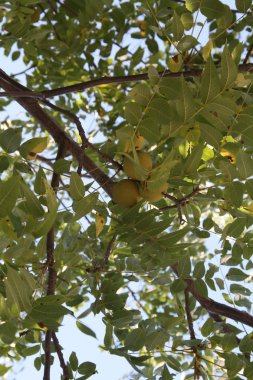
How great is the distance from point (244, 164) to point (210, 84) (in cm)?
23

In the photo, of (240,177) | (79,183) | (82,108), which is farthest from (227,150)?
(82,108)

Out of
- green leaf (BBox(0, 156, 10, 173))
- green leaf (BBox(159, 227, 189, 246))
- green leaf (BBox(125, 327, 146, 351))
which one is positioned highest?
green leaf (BBox(0, 156, 10, 173))

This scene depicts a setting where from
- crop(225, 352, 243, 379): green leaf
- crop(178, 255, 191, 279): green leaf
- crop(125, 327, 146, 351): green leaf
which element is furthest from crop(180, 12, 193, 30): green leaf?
crop(225, 352, 243, 379): green leaf

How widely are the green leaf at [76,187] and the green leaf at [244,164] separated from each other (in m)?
0.40

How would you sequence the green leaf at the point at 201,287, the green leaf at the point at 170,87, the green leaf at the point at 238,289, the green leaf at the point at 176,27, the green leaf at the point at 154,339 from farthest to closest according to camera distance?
the green leaf at the point at 238,289
the green leaf at the point at 201,287
the green leaf at the point at 154,339
the green leaf at the point at 176,27
the green leaf at the point at 170,87

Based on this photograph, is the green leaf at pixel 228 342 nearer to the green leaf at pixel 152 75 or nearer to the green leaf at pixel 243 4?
the green leaf at pixel 152 75

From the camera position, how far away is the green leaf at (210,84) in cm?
123

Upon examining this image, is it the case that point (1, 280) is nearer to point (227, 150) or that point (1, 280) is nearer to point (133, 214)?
point (133, 214)

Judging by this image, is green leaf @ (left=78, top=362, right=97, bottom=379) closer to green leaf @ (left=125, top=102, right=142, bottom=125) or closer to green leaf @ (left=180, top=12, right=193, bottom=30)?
green leaf @ (left=125, top=102, right=142, bottom=125)

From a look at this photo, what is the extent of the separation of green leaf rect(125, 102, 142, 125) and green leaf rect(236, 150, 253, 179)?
0.27 metres

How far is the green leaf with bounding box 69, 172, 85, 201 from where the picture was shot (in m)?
1.24

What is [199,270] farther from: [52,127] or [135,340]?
[52,127]

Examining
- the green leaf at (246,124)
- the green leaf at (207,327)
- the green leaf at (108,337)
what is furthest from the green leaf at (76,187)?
the green leaf at (207,327)

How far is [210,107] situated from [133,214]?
335 millimetres
